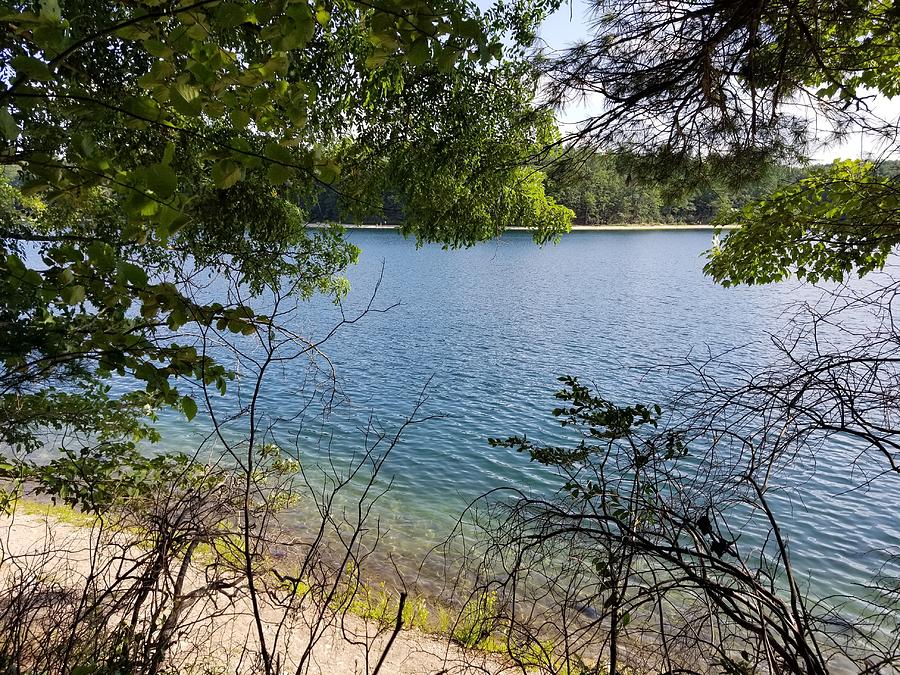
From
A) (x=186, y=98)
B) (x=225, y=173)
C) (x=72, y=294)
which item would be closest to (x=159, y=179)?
(x=225, y=173)

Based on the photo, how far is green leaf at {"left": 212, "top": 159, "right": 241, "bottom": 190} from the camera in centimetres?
137

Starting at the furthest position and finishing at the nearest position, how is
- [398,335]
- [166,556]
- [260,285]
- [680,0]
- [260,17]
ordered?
[398,335]
[260,285]
[680,0]
[166,556]
[260,17]

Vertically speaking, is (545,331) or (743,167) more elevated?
(743,167)

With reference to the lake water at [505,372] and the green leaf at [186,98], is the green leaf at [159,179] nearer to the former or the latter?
the green leaf at [186,98]

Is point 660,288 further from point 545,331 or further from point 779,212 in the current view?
point 779,212

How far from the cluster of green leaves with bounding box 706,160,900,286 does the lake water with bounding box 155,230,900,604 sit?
1.50 meters

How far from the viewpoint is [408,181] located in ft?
17.2

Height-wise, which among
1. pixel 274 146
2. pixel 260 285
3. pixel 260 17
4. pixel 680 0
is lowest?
pixel 260 285

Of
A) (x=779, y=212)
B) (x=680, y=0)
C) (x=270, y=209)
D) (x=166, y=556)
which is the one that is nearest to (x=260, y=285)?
(x=270, y=209)

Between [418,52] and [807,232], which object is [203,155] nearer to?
[418,52]

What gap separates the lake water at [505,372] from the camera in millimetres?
8047

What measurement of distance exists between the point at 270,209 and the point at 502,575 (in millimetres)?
4954

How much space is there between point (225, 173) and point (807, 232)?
22.9 ft

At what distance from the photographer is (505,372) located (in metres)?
15.7
